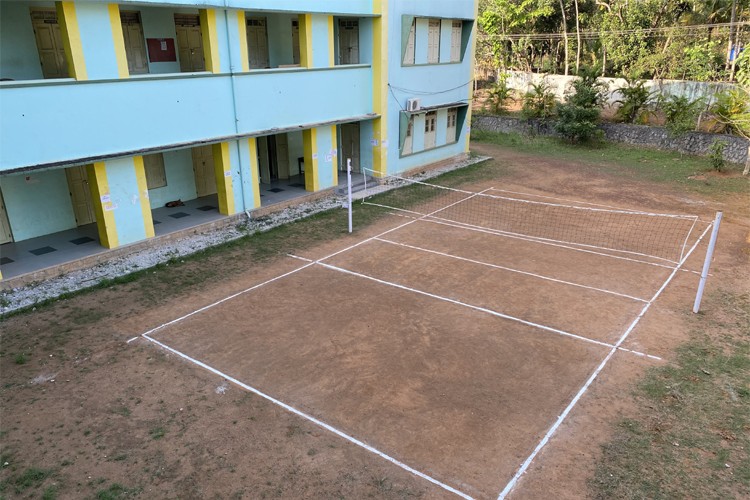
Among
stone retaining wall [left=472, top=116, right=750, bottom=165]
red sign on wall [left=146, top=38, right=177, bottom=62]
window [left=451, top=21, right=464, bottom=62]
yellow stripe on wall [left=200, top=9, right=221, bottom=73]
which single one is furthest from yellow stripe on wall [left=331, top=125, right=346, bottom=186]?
stone retaining wall [left=472, top=116, right=750, bottom=165]

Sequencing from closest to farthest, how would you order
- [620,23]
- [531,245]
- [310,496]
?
1. [310,496]
2. [531,245]
3. [620,23]

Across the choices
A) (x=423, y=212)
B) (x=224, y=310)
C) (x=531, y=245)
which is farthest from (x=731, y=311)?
(x=224, y=310)

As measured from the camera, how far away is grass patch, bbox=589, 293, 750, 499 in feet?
22.4

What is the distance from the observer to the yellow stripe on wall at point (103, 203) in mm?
13141

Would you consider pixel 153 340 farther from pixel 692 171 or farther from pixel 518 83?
pixel 518 83

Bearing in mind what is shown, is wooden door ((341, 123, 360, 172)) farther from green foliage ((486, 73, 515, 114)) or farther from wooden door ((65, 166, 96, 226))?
green foliage ((486, 73, 515, 114))

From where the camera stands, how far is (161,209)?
1717 cm

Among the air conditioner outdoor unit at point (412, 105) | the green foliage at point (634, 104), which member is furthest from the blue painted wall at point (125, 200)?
the green foliage at point (634, 104)

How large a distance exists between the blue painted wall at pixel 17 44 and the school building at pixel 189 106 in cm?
3

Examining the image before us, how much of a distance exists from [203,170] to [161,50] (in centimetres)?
411

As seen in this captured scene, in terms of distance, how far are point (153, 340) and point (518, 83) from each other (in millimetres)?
40951

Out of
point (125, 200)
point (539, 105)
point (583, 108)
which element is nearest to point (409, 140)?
point (583, 108)

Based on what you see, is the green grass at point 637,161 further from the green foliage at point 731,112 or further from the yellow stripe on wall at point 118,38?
the yellow stripe on wall at point 118,38

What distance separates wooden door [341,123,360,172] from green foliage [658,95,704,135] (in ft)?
53.5
